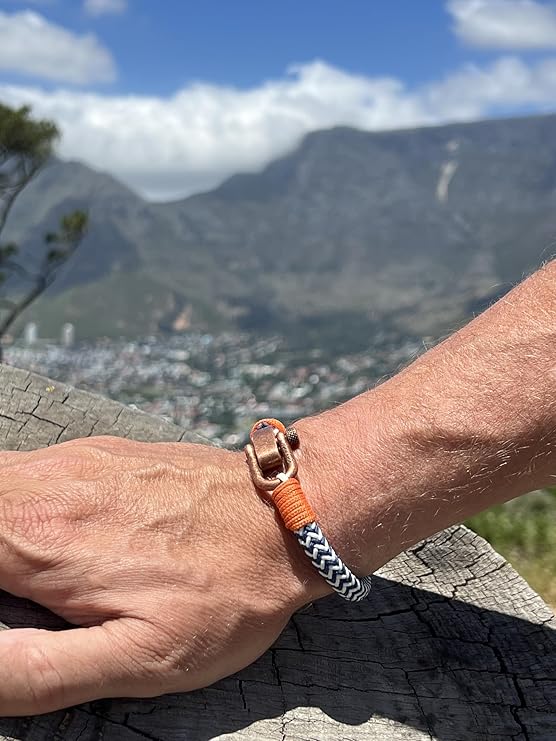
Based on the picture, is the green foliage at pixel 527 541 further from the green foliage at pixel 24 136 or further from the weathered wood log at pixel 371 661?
the green foliage at pixel 24 136

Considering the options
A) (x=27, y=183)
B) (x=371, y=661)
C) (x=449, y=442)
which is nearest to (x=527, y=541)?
(x=371, y=661)

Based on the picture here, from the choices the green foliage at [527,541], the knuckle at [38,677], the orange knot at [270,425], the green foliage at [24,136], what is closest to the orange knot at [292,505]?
the orange knot at [270,425]

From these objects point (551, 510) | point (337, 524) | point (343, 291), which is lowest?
point (337, 524)

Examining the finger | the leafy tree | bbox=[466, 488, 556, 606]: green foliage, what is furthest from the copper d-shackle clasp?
the leafy tree

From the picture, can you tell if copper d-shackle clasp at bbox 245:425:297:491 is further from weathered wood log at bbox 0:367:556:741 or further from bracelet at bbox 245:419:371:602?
weathered wood log at bbox 0:367:556:741

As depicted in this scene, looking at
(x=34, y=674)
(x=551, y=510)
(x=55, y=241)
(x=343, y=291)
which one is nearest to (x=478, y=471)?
(x=34, y=674)

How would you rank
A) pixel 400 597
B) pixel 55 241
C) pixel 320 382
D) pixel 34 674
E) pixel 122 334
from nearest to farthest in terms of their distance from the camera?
pixel 34 674
pixel 400 597
pixel 55 241
pixel 320 382
pixel 122 334

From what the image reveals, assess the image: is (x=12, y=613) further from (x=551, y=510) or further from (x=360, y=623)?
(x=551, y=510)
